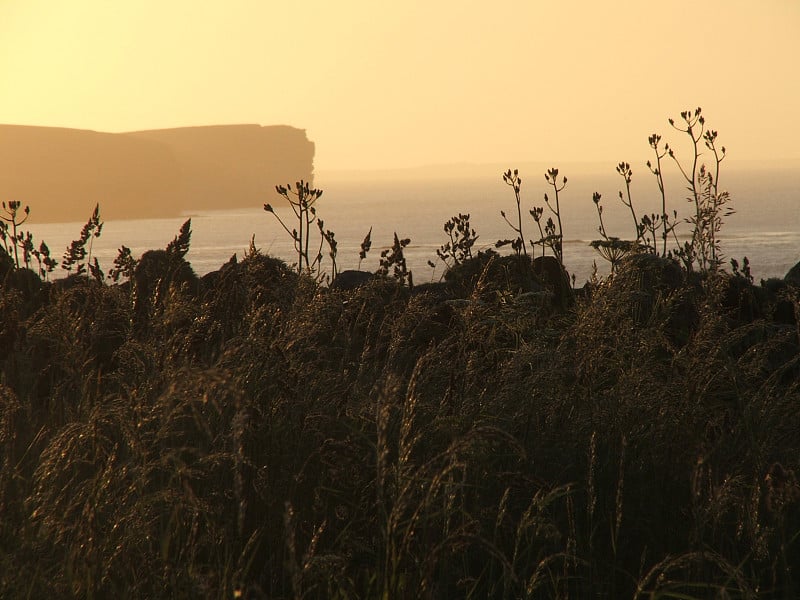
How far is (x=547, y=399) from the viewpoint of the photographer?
3.94 m

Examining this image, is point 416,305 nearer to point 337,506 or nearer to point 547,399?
point 547,399

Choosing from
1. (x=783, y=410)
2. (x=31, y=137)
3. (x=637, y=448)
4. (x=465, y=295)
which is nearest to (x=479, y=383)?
(x=637, y=448)

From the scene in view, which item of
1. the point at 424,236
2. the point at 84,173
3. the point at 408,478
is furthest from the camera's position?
the point at 84,173

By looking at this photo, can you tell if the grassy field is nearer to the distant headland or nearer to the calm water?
the calm water

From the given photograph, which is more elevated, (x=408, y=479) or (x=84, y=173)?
(x=84, y=173)

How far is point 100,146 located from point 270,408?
19678cm

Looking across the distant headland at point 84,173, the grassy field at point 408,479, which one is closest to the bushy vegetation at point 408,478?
the grassy field at point 408,479

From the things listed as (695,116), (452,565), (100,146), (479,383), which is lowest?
(452,565)

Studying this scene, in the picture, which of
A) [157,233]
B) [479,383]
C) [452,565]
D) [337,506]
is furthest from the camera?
[157,233]

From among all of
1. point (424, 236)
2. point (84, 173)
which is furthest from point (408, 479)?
point (84, 173)

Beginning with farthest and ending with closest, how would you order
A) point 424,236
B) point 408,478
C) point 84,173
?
point 84,173 → point 424,236 → point 408,478

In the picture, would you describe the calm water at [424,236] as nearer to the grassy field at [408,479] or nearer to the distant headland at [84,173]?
the grassy field at [408,479]

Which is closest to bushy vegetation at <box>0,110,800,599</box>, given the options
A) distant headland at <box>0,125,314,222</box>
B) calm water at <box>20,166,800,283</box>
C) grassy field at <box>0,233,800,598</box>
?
grassy field at <box>0,233,800,598</box>

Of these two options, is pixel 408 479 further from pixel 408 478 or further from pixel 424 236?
pixel 424 236
